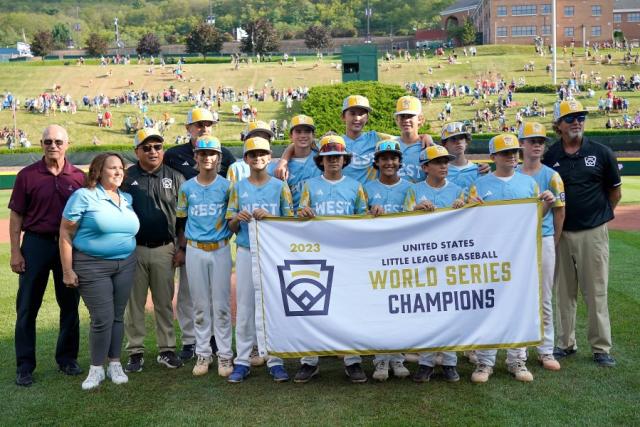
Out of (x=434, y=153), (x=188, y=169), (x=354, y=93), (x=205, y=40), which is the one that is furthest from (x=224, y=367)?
(x=205, y=40)

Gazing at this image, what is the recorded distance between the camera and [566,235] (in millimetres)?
6992

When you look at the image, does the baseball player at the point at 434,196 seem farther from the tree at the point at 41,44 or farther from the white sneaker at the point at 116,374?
the tree at the point at 41,44

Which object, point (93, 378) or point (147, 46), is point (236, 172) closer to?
point (93, 378)

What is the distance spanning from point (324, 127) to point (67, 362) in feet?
125

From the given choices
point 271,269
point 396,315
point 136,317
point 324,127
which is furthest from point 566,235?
point 324,127

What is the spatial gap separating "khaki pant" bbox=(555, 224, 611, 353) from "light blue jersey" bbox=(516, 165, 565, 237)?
0.42 m

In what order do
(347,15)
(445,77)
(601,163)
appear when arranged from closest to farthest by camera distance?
(601,163) → (445,77) → (347,15)

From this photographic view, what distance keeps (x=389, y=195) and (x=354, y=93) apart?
125 ft

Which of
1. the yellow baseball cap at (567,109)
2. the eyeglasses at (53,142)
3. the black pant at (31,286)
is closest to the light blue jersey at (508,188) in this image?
the yellow baseball cap at (567,109)

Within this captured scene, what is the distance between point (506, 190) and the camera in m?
6.57

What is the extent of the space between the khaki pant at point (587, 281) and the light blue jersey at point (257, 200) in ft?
9.32

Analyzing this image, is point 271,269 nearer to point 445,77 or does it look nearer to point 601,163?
point 601,163

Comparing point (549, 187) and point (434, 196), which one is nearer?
point (434, 196)

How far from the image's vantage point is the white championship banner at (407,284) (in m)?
6.29
